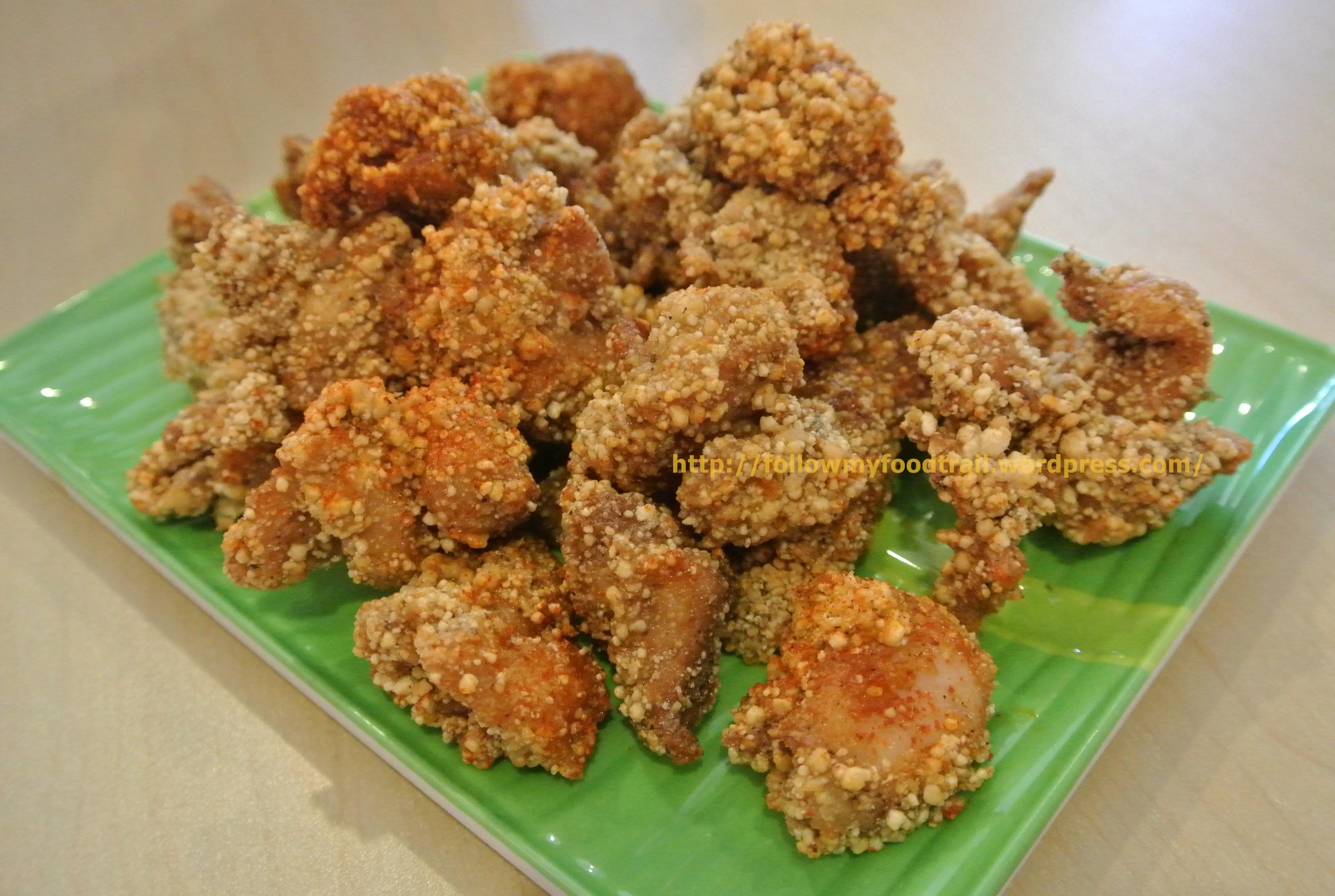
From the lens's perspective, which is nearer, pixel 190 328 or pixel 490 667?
pixel 490 667

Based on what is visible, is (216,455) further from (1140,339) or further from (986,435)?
(1140,339)

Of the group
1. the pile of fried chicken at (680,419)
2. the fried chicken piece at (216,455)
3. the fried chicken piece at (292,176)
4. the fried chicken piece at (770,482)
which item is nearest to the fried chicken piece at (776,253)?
the pile of fried chicken at (680,419)

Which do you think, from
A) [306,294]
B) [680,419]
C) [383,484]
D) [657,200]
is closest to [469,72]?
[657,200]

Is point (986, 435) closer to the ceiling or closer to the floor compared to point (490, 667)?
closer to the ceiling

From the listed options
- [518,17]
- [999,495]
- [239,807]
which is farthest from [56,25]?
[999,495]

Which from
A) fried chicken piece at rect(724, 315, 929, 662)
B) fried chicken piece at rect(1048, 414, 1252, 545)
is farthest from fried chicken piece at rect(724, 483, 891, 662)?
fried chicken piece at rect(1048, 414, 1252, 545)

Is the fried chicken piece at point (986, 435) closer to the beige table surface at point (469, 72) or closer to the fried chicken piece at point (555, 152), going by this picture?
the beige table surface at point (469, 72)

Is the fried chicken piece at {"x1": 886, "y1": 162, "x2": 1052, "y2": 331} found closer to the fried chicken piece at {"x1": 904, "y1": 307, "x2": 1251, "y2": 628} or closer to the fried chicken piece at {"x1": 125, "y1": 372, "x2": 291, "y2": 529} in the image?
the fried chicken piece at {"x1": 904, "y1": 307, "x2": 1251, "y2": 628}
